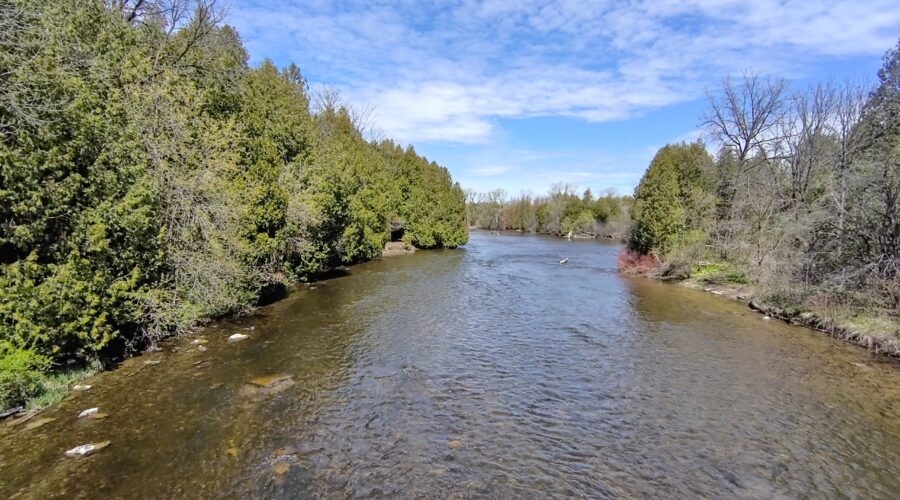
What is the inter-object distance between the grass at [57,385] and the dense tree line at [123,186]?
284mm

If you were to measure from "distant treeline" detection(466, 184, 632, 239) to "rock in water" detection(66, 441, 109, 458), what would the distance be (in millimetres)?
76672

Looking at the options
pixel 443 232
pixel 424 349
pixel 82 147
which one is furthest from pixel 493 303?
pixel 443 232

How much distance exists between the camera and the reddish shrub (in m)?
34.0

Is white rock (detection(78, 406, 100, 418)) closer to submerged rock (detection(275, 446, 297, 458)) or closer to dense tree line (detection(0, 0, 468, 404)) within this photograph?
dense tree line (detection(0, 0, 468, 404))

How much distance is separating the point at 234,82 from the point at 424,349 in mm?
15005

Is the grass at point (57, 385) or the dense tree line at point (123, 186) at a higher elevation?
the dense tree line at point (123, 186)

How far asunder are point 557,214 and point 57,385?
99597 mm

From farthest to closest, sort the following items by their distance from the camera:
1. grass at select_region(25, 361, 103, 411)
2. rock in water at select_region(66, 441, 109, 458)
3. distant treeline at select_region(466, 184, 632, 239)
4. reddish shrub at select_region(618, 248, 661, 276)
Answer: distant treeline at select_region(466, 184, 632, 239), reddish shrub at select_region(618, 248, 661, 276), grass at select_region(25, 361, 103, 411), rock in water at select_region(66, 441, 109, 458)

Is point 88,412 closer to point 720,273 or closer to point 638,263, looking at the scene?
point 720,273

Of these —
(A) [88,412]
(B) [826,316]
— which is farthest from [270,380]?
(B) [826,316]

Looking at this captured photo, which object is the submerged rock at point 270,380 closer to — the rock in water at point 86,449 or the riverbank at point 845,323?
the rock in water at point 86,449

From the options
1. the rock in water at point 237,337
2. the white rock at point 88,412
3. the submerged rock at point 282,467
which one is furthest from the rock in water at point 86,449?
the rock in water at point 237,337

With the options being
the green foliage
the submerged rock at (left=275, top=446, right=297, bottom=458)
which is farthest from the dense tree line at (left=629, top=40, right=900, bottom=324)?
the submerged rock at (left=275, top=446, right=297, bottom=458)

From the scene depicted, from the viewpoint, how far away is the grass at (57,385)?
9470mm
